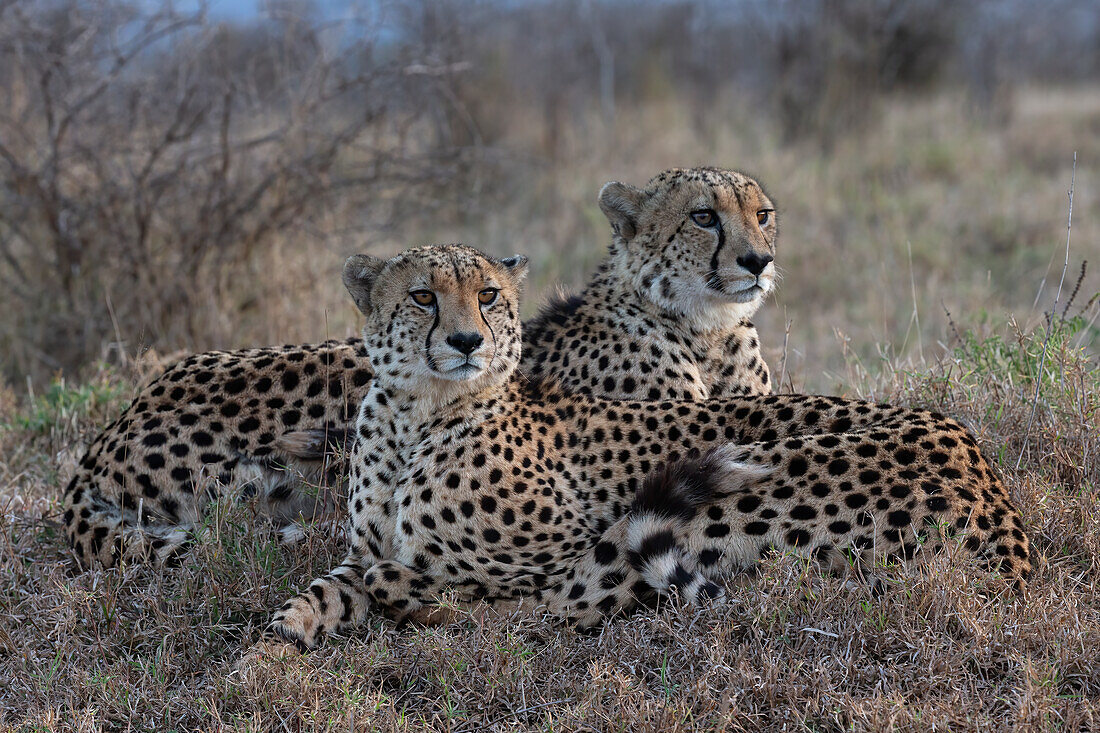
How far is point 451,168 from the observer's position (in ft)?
19.7

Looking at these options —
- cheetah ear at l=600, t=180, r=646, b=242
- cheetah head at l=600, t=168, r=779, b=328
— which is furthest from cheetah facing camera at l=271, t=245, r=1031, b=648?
cheetah ear at l=600, t=180, r=646, b=242

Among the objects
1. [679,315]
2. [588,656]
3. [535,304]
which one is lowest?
[535,304]

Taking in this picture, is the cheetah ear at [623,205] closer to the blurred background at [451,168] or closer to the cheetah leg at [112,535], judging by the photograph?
the blurred background at [451,168]

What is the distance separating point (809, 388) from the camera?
4.95 metres

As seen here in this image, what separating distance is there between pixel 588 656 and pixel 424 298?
0.95 meters

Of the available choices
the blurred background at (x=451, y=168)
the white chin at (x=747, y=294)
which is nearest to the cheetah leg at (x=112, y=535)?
the blurred background at (x=451, y=168)

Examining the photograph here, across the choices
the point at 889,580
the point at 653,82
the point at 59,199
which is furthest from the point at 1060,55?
the point at 889,580

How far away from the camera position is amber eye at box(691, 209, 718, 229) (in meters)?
3.48

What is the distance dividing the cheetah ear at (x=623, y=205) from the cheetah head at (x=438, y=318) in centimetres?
72

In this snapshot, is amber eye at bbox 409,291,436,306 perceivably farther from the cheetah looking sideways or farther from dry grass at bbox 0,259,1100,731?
dry grass at bbox 0,259,1100,731

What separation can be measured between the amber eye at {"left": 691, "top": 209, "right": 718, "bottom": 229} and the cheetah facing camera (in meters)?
0.72

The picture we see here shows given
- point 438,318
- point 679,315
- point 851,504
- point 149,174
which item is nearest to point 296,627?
point 438,318

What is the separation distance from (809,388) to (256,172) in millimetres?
2929

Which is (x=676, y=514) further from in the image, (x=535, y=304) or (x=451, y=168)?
(x=451, y=168)
